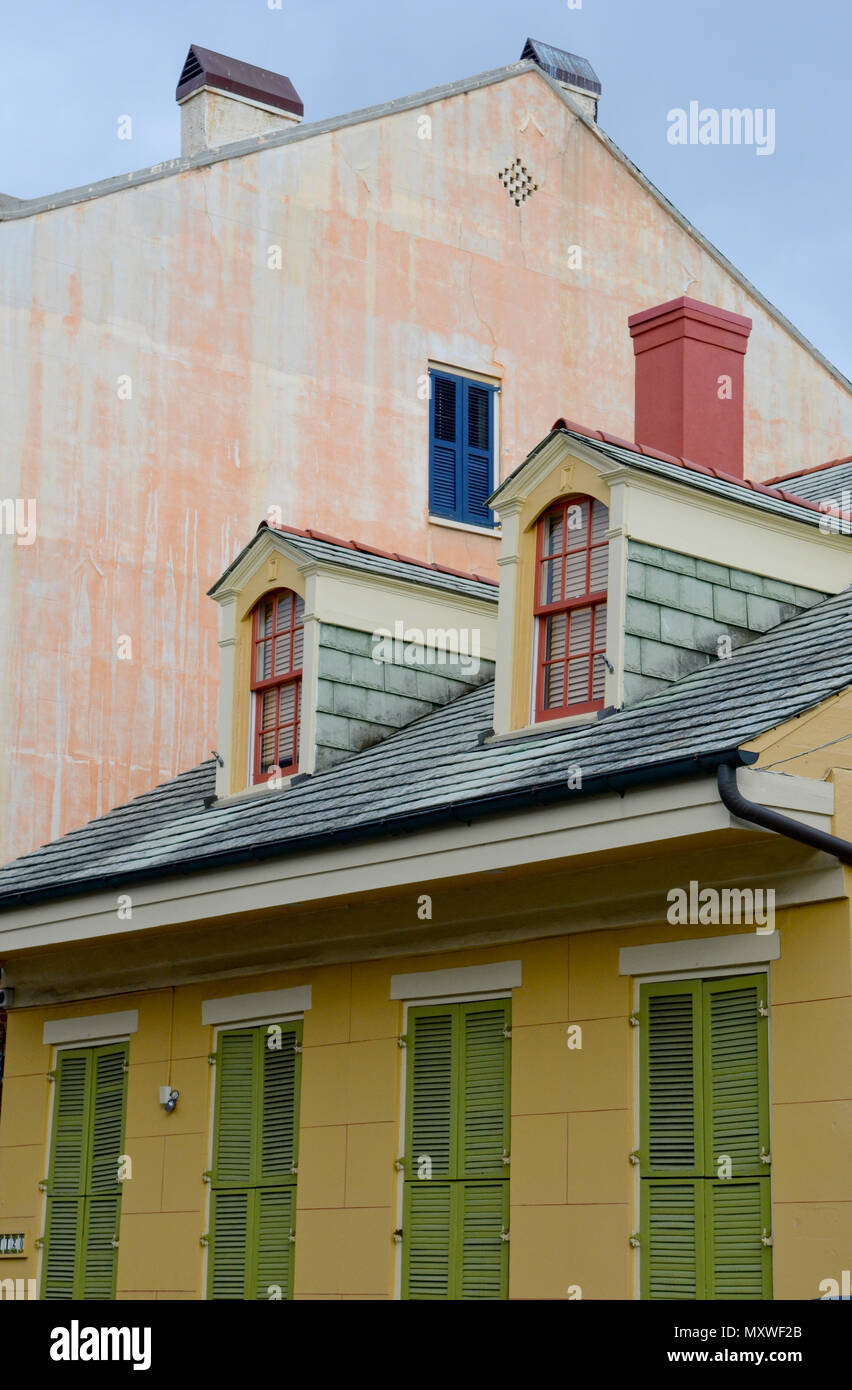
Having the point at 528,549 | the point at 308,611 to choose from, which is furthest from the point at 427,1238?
→ the point at 308,611

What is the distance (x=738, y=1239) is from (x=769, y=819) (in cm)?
231

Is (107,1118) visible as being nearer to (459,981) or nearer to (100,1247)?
(100,1247)

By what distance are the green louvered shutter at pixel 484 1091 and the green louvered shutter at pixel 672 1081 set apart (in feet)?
3.77

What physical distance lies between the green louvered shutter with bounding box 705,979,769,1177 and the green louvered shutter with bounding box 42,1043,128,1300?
216 inches

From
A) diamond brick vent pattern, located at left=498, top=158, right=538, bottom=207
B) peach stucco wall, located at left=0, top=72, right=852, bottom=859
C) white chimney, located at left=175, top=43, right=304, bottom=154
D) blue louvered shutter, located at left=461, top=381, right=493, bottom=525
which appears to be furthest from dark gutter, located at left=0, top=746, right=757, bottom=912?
diamond brick vent pattern, located at left=498, top=158, right=538, bottom=207

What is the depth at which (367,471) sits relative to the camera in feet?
66.6

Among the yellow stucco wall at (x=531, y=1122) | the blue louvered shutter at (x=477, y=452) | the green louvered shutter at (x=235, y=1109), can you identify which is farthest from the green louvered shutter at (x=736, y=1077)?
the blue louvered shutter at (x=477, y=452)

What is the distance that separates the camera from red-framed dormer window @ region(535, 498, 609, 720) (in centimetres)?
1295

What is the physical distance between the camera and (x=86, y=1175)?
50.2 ft

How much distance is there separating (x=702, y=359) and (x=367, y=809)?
15.9 ft

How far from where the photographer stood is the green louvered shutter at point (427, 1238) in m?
12.5

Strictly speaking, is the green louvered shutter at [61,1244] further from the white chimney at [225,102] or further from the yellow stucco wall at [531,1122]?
the white chimney at [225,102]

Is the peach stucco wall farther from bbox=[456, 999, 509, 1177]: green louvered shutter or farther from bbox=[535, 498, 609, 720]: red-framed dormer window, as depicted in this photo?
bbox=[456, 999, 509, 1177]: green louvered shutter

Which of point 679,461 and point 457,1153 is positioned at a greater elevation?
point 679,461
